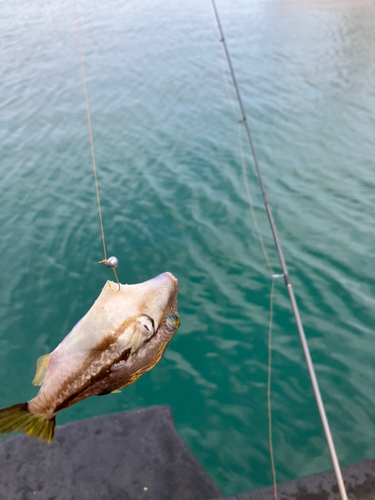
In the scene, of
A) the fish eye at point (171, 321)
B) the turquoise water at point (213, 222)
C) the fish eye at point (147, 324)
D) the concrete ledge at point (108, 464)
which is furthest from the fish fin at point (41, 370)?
the turquoise water at point (213, 222)

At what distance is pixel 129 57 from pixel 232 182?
8.52 m

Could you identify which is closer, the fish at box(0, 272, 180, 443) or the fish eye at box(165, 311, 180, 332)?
the fish at box(0, 272, 180, 443)

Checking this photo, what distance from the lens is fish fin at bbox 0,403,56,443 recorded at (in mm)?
2957

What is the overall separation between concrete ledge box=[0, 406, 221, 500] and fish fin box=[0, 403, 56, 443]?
5.75 ft

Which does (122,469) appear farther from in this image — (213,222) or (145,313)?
(213,222)

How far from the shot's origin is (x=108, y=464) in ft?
15.2

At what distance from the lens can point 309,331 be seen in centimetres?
593

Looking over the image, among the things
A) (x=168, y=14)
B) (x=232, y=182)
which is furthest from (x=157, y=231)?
(x=168, y=14)

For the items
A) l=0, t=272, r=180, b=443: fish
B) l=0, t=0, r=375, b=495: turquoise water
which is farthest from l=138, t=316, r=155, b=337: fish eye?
l=0, t=0, r=375, b=495: turquoise water

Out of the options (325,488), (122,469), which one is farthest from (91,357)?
(325,488)

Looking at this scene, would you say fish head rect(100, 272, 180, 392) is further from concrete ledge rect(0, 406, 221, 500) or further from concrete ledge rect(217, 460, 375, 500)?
concrete ledge rect(217, 460, 375, 500)

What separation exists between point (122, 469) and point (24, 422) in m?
2.01

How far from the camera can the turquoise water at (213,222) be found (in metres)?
5.26

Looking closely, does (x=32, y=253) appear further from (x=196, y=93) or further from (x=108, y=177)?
(x=196, y=93)
